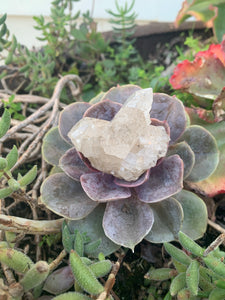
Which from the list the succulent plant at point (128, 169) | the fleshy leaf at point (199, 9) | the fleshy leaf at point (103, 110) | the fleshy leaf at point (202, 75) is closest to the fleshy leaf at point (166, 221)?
the succulent plant at point (128, 169)

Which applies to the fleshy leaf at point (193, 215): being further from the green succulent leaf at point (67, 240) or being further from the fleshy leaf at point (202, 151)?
the green succulent leaf at point (67, 240)

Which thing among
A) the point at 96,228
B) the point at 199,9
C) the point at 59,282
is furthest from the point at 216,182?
the point at 199,9

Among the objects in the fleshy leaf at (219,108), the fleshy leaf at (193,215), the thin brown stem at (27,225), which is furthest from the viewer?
the fleshy leaf at (219,108)

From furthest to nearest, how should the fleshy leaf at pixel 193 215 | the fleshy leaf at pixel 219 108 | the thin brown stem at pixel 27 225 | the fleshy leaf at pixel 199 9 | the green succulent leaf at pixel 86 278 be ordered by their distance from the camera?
the fleshy leaf at pixel 199 9
the fleshy leaf at pixel 219 108
the fleshy leaf at pixel 193 215
the thin brown stem at pixel 27 225
the green succulent leaf at pixel 86 278

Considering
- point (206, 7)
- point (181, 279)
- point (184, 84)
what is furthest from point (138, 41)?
point (181, 279)

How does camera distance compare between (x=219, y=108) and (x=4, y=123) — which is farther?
(x=219, y=108)

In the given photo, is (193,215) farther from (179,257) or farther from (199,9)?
(199,9)
